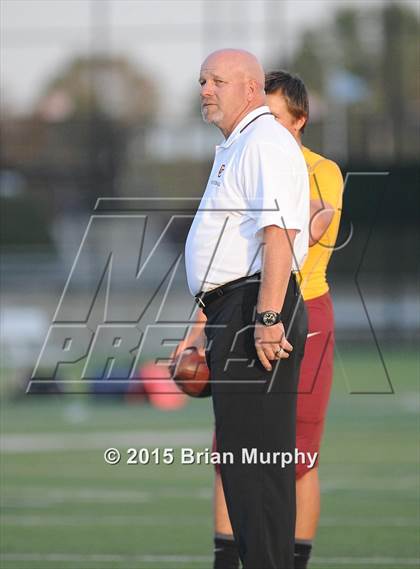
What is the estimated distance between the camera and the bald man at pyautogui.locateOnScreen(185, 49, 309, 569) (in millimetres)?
4348

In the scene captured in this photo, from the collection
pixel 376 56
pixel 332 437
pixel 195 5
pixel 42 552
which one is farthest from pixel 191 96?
pixel 42 552

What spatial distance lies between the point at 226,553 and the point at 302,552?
1.02 ft

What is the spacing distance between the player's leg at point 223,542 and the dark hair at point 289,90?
4.55 ft

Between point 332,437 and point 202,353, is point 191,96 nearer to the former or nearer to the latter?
point 332,437

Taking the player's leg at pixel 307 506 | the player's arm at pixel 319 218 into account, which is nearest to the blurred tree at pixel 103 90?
the player's arm at pixel 319 218

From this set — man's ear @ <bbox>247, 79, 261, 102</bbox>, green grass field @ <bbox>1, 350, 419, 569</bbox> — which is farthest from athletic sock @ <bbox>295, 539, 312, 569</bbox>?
man's ear @ <bbox>247, 79, 261, 102</bbox>

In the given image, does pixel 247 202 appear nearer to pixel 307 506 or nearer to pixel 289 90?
pixel 289 90

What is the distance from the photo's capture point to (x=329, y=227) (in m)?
5.34

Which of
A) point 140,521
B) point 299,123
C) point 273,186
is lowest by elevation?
point 140,521

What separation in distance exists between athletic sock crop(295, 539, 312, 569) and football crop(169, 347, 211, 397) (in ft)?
2.15

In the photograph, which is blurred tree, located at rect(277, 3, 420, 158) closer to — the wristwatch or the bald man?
the bald man

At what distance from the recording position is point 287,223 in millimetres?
4355

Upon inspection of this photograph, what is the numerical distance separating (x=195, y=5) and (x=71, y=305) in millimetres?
4973


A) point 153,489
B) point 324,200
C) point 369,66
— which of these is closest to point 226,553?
point 324,200
